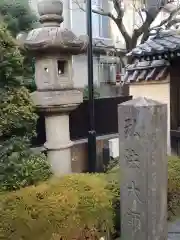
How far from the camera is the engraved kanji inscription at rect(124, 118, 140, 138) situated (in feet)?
14.0

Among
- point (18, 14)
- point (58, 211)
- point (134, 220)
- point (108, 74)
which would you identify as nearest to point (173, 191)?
point (134, 220)

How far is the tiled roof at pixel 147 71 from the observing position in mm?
8469

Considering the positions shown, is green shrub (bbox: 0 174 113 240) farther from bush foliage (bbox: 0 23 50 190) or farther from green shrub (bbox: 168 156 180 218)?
green shrub (bbox: 168 156 180 218)

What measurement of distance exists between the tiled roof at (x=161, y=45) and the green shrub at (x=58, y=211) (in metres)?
3.92

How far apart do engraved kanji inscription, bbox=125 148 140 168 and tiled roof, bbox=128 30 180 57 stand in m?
3.70

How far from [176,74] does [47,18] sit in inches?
164

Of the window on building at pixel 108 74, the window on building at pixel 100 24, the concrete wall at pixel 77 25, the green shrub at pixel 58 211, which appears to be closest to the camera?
the green shrub at pixel 58 211

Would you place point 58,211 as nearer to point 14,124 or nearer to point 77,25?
point 14,124

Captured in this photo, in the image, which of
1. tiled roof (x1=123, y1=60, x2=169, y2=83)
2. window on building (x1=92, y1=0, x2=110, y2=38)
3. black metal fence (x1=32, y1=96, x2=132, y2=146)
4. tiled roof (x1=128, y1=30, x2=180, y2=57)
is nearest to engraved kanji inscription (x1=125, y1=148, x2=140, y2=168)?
black metal fence (x1=32, y1=96, x2=132, y2=146)

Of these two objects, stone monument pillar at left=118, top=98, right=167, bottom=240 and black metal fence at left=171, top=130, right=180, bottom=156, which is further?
black metal fence at left=171, top=130, right=180, bottom=156

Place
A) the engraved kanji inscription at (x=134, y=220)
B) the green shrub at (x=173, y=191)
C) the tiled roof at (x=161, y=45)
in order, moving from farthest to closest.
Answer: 1. the tiled roof at (x=161, y=45)
2. the green shrub at (x=173, y=191)
3. the engraved kanji inscription at (x=134, y=220)

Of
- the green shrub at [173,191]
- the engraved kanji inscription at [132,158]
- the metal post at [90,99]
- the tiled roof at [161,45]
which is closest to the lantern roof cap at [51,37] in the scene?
the metal post at [90,99]

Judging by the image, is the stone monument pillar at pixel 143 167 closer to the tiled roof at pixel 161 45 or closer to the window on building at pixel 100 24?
the tiled roof at pixel 161 45

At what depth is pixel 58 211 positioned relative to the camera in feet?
13.2
